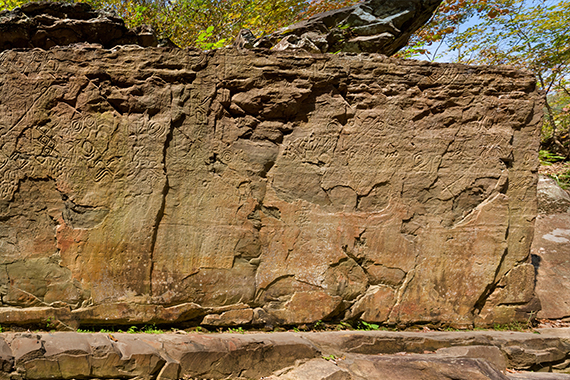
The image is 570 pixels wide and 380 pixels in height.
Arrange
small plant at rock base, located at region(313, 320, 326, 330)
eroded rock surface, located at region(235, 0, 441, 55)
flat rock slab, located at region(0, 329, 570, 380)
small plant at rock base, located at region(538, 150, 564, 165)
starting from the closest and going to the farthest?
flat rock slab, located at region(0, 329, 570, 380)
small plant at rock base, located at region(313, 320, 326, 330)
eroded rock surface, located at region(235, 0, 441, 55)
small plant at rock base, located at region(538, 150, 564, 165)

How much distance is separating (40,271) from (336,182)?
2760 millimetres

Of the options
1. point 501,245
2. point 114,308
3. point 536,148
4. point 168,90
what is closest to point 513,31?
point 536,148

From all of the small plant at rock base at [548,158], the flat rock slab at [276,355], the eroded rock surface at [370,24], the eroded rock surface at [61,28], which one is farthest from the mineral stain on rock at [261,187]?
the small plant at rock base at [548,158]

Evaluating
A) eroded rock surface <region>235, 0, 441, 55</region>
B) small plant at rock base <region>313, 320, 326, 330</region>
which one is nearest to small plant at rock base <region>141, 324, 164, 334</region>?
small plant at rock base <region>313, 320, 326, 330</region>

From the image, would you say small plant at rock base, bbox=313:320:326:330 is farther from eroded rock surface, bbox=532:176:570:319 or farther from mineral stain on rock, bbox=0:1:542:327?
eroded rock surface, bbox=532:176:570:319

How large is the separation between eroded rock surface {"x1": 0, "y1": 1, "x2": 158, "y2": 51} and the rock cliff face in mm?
724

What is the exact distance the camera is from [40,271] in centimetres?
331

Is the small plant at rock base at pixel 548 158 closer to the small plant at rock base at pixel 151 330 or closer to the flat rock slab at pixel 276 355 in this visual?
the flat rock slab at pixel 276 355

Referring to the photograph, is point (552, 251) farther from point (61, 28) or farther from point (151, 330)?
point (61, 28)

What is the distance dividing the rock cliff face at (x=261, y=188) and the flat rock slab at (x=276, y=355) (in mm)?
266

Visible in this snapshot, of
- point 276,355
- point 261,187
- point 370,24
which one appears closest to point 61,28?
point 261,187

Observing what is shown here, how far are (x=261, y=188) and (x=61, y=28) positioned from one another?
2.63 m

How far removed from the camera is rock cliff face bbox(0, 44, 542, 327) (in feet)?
10.9

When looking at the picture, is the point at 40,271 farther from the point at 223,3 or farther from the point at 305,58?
the point at 223,3
